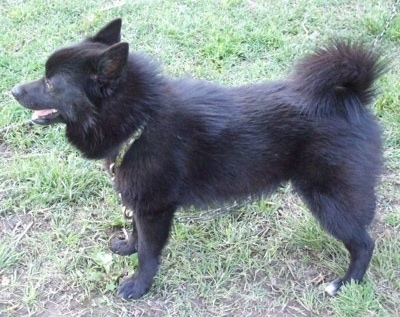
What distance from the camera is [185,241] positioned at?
10.9 ft

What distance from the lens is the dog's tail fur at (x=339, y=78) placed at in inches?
105

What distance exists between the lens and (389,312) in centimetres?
290

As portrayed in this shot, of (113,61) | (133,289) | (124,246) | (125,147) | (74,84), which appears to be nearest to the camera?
(113,61)

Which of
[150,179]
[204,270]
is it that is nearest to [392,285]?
[204,270]

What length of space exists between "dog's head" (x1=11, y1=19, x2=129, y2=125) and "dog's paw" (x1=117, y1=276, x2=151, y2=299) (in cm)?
93

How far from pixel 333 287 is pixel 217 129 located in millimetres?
1054

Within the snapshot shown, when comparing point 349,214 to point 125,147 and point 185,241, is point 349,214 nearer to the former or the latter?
point 185,241

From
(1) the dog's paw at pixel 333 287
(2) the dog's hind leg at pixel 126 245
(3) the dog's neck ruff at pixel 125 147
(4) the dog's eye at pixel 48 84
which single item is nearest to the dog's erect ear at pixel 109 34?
(4) the dog's eye at pixel 48 84

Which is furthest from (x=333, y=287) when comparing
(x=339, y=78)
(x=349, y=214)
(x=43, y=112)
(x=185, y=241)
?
(x=43, y=112)

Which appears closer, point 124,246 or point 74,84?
point 74,84

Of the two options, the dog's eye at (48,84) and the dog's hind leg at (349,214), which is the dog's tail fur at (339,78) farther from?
the dog's eye at (48,84)

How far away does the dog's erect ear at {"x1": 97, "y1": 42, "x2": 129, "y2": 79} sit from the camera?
2.45m

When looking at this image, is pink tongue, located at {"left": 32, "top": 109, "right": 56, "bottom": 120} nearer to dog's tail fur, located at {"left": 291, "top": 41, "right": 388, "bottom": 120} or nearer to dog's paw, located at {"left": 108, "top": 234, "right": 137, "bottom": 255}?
dog's paw, located at {"left": 108, "top": 234, "right": 137, "bottom": 255}

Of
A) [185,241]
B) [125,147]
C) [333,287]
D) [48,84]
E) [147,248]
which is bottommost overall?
[185,241]
